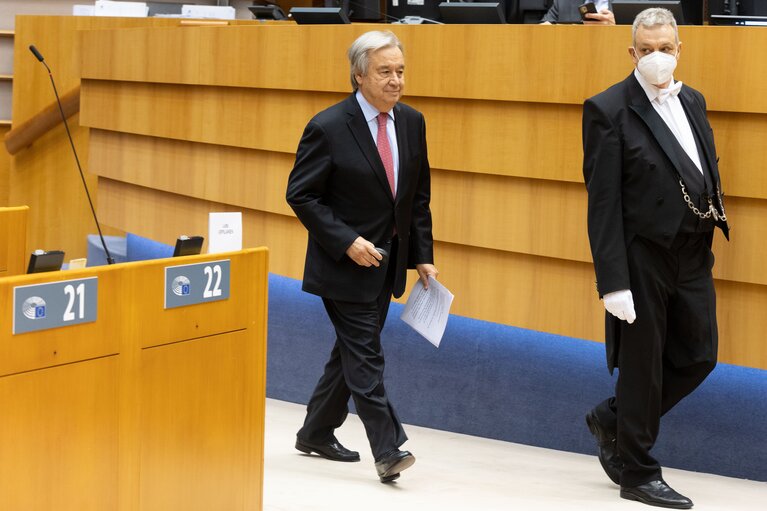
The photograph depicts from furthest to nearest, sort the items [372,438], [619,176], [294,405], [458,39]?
[294,405]
[458,39]
[372,438]
[619,176]

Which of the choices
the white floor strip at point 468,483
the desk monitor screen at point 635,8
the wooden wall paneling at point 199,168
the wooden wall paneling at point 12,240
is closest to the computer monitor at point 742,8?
the desk monitor screen at point 635,8

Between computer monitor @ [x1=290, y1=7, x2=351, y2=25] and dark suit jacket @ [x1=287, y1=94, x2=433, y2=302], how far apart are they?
3.50 feet

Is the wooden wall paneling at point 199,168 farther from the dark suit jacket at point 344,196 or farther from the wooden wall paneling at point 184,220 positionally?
the dark suit jacket at point 344,196

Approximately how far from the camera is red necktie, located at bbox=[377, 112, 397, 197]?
11.2 feet

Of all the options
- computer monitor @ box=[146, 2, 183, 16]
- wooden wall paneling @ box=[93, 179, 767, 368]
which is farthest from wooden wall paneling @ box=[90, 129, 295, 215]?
computer monitor @ box=[146, 2, 183, 16]

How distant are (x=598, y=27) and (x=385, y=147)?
78 centimetres

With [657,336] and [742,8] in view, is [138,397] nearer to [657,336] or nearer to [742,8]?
[657,336]

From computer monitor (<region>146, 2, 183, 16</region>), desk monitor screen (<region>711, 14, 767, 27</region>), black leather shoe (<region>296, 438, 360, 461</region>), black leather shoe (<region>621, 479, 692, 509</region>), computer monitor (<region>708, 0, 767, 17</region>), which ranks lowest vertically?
black leather shoe (<region>296, 438, 360, 461</region>)

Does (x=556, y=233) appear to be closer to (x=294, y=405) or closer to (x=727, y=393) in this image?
(x=727, y=393)

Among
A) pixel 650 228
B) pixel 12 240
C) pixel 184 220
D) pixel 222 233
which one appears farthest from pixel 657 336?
pixel 184 220

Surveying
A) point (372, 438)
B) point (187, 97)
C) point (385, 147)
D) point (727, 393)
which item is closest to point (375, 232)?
point (385, 147)

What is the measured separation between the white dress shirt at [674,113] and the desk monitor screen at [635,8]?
55 centimetres

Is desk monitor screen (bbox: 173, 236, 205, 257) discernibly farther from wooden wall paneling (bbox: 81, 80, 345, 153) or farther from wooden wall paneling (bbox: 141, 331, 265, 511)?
wooden wall paneling (bbox: 81, 80, 345, 153)

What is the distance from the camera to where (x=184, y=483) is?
8.68ft
